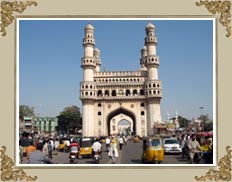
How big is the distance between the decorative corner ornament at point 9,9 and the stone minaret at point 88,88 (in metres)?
25.4

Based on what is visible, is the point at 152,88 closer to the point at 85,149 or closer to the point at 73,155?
the point at 85,149

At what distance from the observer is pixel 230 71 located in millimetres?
8039

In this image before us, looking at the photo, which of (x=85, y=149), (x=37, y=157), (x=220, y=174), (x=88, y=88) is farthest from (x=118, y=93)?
(x=37, y=157)

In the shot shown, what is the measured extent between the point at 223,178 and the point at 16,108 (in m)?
4.38

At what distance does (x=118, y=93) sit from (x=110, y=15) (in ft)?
90.5

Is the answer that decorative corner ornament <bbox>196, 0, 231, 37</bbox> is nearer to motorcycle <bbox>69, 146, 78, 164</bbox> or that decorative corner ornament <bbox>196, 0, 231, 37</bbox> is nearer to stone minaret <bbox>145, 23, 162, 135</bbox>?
motorcycle <bbox>69, 146, 78, 164</bbox>

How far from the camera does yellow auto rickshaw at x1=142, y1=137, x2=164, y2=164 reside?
8.98 m

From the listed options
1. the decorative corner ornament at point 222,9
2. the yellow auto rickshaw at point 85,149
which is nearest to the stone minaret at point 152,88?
the yellow auto rickshaw at point 85,149

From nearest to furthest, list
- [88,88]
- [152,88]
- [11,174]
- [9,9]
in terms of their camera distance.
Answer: [11,174] → [9,9] → [88,88] → [152,88]

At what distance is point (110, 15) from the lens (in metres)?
8.12

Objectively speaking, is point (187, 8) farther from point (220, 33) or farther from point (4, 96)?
point (4, 96)

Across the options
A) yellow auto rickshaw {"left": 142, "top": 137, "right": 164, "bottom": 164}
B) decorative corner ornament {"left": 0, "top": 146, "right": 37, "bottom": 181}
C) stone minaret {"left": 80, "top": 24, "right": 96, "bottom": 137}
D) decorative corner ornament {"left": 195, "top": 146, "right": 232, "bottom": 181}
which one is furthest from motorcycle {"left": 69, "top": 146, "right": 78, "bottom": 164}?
stone minaret {"left": 80, "top": 24, "right": 96, "bottom": 137}

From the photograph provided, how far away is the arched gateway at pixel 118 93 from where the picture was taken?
3488 centimetres

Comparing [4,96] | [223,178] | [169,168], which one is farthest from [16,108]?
[223,178]
